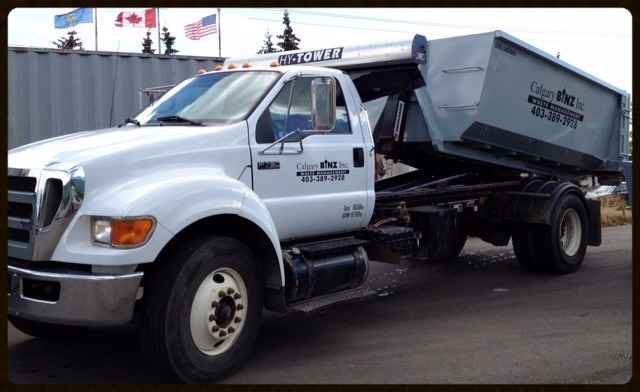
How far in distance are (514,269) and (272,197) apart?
5.05m

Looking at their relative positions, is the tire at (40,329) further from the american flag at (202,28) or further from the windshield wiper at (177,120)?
the american flag at (202,28)

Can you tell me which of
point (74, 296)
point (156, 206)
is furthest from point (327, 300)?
point (74, 296)

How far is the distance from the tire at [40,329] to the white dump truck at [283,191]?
0.05 feet

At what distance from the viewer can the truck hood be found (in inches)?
171

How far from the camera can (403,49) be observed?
6285 millimetres

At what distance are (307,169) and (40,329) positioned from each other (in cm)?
265

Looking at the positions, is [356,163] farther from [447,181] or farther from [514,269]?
[514,269]

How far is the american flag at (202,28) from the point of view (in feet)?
62.1

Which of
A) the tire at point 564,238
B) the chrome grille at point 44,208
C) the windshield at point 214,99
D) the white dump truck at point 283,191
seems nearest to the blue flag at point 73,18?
the white dump truck at point 283,191

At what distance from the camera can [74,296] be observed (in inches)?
157

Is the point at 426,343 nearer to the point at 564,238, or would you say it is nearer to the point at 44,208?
the point at 44,208

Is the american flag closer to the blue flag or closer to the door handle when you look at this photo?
the blue flag

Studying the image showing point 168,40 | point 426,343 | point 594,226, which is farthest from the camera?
point 168,40

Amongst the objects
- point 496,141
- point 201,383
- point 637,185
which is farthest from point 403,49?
point 201,383
